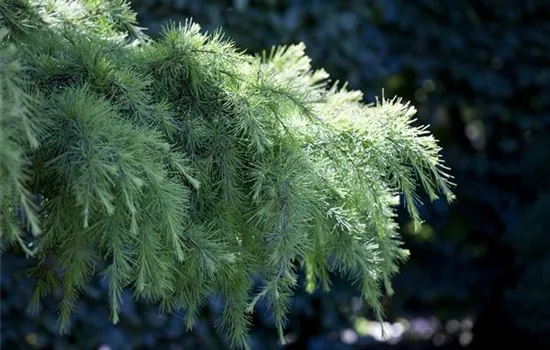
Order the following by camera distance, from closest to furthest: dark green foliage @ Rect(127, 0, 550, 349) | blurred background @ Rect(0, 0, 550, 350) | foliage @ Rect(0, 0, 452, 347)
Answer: foliage @ Rect(0, 0, 452, 347)
blurred background @ Rect(0, 0, 550, 350)
dark green foliage @ Rect(127, 0, 550, 349)

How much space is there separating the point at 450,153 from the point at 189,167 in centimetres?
213

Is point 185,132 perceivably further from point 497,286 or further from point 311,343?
point 497,286

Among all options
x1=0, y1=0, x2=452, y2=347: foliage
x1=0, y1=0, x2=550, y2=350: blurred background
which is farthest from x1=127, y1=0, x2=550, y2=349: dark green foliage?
x1=0, y1=0, x2=452, y2=347: foliage

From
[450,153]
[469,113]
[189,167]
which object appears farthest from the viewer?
[469,113]

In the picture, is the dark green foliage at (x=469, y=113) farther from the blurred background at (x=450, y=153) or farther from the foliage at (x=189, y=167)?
the foliage at (x=189, y=167)

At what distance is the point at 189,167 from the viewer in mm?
1234

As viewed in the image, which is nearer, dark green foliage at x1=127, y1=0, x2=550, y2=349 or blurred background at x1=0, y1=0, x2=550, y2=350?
blurred background at x1=0, y1=0, x2=550, y2=350

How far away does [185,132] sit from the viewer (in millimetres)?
1302

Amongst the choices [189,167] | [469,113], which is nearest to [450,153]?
[469,113]

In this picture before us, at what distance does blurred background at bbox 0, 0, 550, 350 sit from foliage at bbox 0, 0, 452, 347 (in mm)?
1175

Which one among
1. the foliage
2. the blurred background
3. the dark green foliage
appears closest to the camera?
the foliage

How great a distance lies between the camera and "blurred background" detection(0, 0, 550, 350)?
2699 millimetres

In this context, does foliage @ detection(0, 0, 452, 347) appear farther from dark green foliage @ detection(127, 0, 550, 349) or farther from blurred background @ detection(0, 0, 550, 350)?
dark green foliage @ detection(127, 0, 550, 349)

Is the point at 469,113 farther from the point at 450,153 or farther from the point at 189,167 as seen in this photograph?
the point at 189,167
